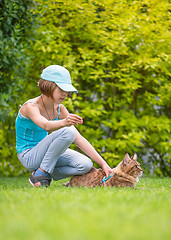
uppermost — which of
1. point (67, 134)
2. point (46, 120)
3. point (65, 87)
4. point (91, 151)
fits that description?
point (65, 87)

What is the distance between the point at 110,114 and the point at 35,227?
14.0ft

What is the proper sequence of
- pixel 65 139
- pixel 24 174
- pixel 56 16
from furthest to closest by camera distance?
pixel 24 174 → pixel 56 16 → pixel 65 139

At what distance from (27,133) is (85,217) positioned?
6.22 feet

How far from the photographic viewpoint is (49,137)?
3566mm

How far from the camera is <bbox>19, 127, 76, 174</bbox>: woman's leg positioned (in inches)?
135

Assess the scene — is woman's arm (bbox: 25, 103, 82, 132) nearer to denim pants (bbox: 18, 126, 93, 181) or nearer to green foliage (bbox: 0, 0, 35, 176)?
denim pants (bbox: 18, 126, 93, 181)

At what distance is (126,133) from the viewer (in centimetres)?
583

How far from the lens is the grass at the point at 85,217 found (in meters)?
1.64

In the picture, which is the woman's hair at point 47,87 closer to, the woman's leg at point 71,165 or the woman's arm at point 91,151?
the woman's arm at point 91,151

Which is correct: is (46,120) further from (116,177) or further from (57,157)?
(116,177)

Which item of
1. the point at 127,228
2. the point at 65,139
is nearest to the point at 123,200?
A: the point at 127,228

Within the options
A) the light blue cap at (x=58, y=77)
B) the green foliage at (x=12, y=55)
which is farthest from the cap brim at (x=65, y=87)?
the green foliage at (x=12, y=55)

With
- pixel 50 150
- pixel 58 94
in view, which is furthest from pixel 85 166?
pixel 58 94

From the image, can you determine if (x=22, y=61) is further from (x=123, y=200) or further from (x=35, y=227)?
(x=35, y=227)
